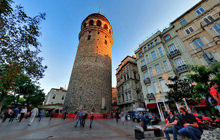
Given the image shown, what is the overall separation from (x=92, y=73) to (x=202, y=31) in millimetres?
20132

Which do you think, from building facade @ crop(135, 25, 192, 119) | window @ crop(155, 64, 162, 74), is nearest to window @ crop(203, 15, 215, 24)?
building facade @ crop(135, 25, 192, 119)

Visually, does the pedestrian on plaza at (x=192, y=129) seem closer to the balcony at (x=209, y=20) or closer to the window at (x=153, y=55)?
the window at (x=153, y=55)

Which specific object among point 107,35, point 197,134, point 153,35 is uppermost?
A: point 107,35

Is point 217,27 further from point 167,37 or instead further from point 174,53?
point 167,37

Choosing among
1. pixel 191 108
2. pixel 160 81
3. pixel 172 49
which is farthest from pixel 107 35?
pixel 191 108

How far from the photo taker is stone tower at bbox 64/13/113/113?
1697 cm

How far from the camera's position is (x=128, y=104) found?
2208cm

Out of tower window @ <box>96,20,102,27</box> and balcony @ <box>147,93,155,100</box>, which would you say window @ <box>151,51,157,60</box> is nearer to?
balcony @ <box>147,93,155,100</box>

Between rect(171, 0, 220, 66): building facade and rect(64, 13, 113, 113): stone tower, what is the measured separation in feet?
53.2

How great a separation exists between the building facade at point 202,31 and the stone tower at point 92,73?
16218mm

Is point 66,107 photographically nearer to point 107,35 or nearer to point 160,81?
point 160,81

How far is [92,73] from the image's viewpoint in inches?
770

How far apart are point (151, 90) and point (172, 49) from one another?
27.3ft

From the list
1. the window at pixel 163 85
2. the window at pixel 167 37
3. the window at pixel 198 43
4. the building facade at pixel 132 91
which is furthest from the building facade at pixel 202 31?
the building facade at pixel 132 91
